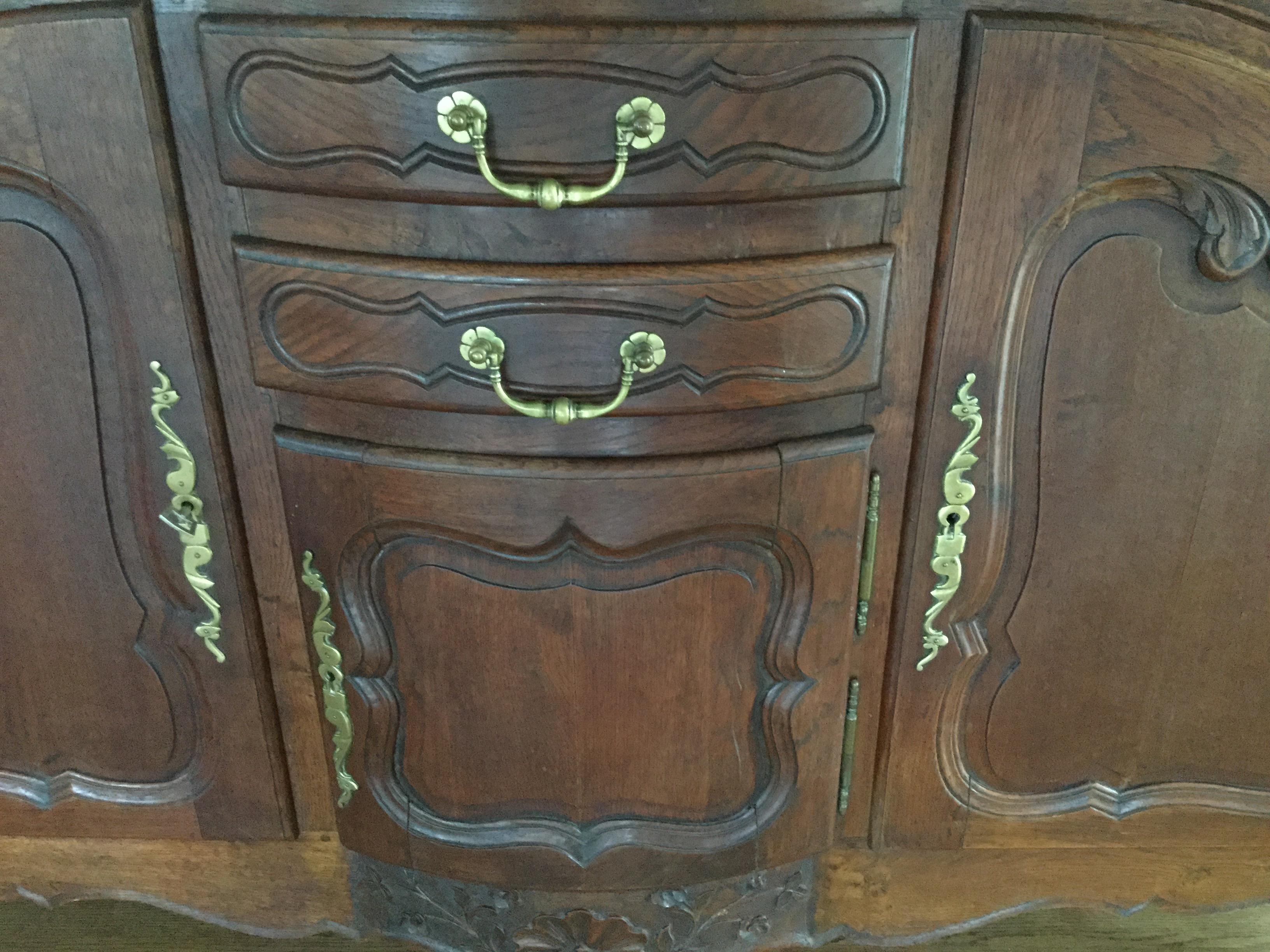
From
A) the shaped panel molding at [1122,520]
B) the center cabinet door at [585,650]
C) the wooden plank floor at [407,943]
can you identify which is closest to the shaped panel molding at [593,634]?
the center cabinet door at [585,650]

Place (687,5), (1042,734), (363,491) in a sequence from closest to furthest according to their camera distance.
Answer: (687,5) < (363,491) < (1042,734)

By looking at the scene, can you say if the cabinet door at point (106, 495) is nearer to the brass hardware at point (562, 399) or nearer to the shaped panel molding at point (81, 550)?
the shaped panel molding at point (81, 550)

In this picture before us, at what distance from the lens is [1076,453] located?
65cm

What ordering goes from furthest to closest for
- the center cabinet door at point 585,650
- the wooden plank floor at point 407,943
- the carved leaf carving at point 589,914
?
1. the wooden plank floor at point 407,943
2. the carved leaf carving at point 589,914
3. the center cabinet door at point 585,650

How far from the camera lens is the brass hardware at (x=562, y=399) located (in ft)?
1.89

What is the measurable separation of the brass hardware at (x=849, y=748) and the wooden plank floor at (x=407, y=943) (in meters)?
0.29

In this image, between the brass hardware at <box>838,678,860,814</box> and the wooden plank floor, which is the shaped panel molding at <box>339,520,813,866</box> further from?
the wooden plank floor

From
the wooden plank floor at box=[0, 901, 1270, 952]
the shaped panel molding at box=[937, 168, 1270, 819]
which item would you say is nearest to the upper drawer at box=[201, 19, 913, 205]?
the shaped panel molding at box=[937, 168, 1270, 819]

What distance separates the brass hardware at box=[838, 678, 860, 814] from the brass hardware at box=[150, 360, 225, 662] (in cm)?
42

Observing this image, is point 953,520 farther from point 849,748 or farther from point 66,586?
point 66,586

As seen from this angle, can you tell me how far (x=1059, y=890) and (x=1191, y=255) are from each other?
0.49 metres

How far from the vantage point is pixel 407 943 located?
98 cm

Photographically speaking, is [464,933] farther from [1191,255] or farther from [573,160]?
[1191,255]

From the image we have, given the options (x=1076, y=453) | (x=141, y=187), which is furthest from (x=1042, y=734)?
(x=141, y=187)
